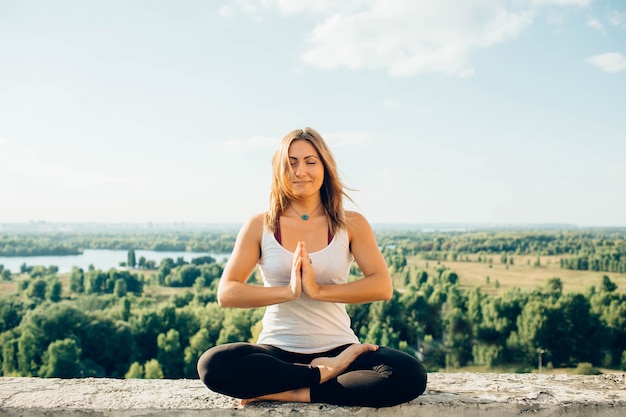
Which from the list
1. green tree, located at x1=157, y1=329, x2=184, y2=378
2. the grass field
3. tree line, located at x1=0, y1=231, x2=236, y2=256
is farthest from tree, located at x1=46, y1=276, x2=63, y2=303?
tree line, located at x1=0, y1=231, x2=236, y2=256

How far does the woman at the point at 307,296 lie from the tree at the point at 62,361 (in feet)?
88.4

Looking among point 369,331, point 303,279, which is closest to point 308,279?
point 303,279

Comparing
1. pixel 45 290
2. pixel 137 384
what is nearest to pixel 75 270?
pixel 45 290

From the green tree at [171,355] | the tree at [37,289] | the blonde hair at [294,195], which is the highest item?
the blonde hair at [294,195]

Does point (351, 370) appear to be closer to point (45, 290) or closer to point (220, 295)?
point (220, 295)

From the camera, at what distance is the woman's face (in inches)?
110

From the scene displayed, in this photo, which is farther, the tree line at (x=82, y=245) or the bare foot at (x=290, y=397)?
the tree line at (x=82, y=245)

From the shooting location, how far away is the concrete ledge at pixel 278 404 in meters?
2.18

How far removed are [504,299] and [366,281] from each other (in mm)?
39426

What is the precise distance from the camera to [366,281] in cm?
260

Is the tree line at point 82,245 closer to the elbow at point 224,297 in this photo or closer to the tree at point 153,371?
the tree at point 153,371

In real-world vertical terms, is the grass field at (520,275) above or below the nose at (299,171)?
below

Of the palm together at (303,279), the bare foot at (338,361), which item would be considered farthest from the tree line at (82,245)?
the bare foot at (338,361)

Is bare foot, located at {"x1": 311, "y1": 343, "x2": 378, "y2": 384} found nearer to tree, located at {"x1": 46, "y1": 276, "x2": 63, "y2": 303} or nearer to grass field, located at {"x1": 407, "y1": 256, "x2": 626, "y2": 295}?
grass field, located at {"x1": 407, "y1": 256, "x2": 626, "y2": 295}
